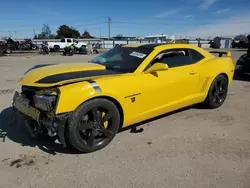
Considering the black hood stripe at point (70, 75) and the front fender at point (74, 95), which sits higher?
the black hood stripe at point (70, 75)

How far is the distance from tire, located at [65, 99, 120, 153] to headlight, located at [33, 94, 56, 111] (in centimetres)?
28

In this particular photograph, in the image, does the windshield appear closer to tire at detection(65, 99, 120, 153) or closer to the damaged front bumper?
tire at detection(65, 99, 120, 153)

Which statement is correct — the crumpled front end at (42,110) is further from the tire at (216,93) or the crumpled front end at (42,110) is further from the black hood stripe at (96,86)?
the tire at (216,93)

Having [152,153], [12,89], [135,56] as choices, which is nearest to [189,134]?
[152,153]

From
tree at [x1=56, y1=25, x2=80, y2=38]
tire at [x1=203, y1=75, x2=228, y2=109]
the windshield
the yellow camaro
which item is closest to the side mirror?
the yellow camaro

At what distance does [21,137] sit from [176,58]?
2983 mm

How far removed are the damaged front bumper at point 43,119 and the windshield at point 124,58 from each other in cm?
133

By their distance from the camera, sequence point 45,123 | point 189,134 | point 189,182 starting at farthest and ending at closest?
1. point 189,134
2. point 45,123
3. point 189,182

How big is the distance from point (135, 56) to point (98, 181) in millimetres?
2174

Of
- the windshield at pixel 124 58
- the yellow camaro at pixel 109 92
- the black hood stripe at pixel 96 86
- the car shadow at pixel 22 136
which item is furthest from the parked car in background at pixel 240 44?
the black hood stripe at pixel 96 86

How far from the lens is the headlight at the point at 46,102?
113 inches

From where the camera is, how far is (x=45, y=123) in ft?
9.95

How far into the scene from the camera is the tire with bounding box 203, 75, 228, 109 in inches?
190

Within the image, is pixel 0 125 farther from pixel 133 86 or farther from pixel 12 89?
pixel 12 89
